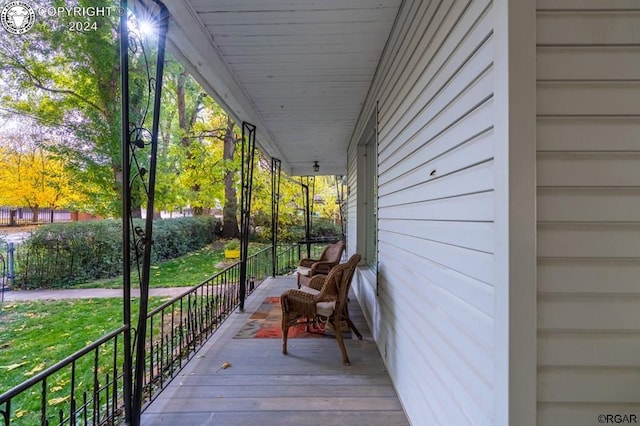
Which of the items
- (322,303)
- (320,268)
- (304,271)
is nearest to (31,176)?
(304,271)

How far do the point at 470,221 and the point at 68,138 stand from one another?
7.54 metres

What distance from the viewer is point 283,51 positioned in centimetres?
238

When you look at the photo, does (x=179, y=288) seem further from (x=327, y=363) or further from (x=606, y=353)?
Answer: (x=606, y=353)

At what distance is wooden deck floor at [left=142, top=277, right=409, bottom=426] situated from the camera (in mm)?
1858

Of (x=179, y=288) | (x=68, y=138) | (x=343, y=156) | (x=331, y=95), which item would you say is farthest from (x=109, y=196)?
(x=331, y=95)

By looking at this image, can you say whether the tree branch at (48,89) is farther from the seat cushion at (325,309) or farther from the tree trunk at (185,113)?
Answer: the seat cushion at (325,309)

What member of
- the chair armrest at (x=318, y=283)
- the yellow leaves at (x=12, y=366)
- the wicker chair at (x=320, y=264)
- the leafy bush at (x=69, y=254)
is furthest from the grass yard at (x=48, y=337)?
the wicker chair at (x=320, y=264)

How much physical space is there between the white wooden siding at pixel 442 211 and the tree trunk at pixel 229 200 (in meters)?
9.60

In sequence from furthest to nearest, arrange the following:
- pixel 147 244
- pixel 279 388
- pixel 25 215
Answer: pixel 25 215 → pixel 279 388 → pixel 147 244

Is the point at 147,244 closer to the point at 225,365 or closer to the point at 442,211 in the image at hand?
the point at 225,365

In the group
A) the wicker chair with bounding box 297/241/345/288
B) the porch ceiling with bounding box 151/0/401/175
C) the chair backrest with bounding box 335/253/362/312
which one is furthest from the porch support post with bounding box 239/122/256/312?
the chair backrest with bounding box 335/253/362/312

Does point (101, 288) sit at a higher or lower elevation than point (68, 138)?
lower

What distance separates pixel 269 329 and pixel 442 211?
260cm

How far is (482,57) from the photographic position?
98 cm
